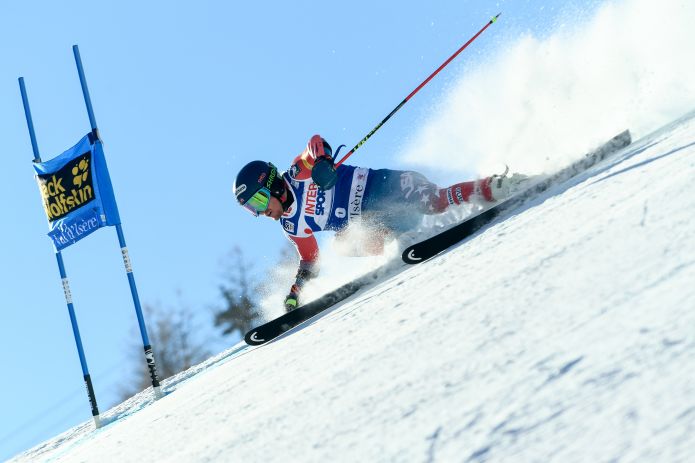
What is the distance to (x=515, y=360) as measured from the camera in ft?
8.24

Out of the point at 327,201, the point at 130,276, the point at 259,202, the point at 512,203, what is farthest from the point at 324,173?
the point at 130,276

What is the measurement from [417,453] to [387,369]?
81 cm

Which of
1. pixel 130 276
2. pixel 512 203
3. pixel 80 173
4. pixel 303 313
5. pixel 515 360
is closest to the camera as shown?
pixel 515 360

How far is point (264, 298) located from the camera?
7.74 m

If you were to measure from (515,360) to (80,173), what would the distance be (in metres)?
6.30

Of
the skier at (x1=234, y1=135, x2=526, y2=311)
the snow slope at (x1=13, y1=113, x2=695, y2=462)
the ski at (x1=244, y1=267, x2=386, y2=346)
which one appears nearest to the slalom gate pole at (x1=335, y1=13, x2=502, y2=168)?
the skier at (x1=234, y1=135, x2=526, y2=311)

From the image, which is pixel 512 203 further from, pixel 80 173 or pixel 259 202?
pixel 80 173

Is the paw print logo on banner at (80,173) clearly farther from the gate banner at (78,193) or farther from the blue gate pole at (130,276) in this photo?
the blue gate pole at (130,276)

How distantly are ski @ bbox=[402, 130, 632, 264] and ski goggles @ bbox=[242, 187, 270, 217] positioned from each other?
1447mm

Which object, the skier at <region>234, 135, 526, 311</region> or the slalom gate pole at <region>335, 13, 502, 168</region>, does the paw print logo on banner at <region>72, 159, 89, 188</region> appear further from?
the slalom gate pole at <region>335, 13, 502, 168</region>

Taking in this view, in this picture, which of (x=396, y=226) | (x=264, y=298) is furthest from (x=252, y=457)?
(x=264, y=298)

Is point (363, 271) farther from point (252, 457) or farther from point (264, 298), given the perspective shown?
point (252, 457)

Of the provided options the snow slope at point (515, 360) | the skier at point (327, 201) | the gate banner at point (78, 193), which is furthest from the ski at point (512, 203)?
the gate banner at point (78, 193)

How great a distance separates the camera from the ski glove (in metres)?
6.14
